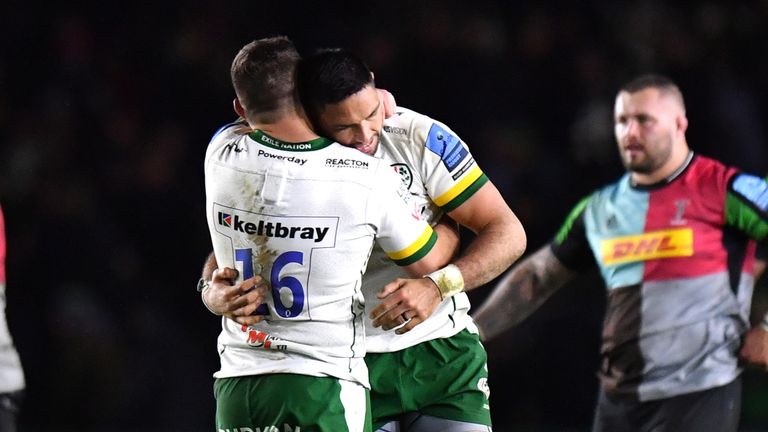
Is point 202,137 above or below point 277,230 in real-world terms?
below

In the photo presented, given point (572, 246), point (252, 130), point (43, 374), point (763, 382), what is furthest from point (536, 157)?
point (252, 130)

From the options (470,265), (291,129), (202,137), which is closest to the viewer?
(291,129)

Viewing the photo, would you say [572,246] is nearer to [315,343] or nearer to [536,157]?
[315,343]

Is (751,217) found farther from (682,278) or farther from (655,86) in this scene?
(655,86)

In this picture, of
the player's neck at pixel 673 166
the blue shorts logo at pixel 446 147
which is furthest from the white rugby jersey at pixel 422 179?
the player's neck at pixel 673 166

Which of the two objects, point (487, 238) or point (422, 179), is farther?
point (422, 179)

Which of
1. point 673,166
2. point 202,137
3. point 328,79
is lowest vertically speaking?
point 202,137

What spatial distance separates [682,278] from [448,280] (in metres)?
1.99

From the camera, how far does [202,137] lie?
361 inches

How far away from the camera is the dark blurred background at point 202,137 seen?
818cm

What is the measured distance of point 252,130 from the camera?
Answer: 3.78 m

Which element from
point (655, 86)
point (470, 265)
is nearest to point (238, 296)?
point (470, 265)

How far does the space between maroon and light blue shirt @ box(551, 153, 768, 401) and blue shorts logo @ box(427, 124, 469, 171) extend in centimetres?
173

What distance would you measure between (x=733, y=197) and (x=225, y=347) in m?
2.54
